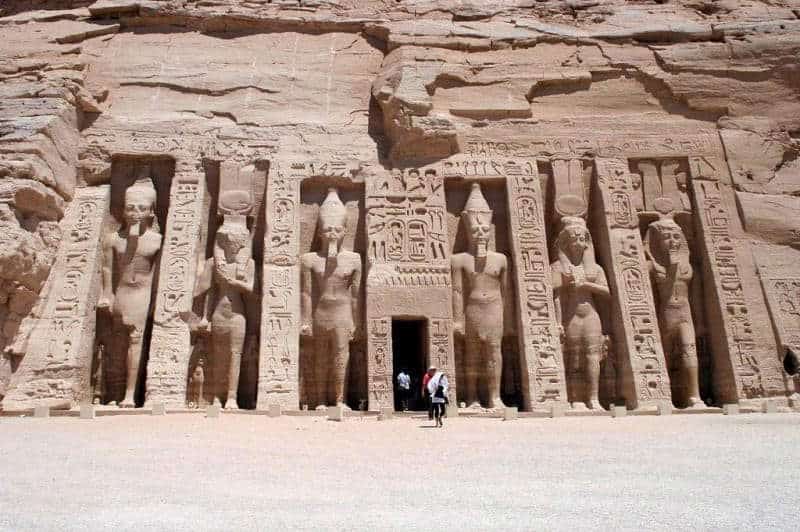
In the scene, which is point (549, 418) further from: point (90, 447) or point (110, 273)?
point (110, 273)

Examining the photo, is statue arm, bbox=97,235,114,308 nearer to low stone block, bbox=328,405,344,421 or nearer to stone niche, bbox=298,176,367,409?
stone niche, bbox=298,176,367,409

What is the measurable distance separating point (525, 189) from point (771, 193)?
14.2ft

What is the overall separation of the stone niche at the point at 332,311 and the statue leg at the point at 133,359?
2.44 meters

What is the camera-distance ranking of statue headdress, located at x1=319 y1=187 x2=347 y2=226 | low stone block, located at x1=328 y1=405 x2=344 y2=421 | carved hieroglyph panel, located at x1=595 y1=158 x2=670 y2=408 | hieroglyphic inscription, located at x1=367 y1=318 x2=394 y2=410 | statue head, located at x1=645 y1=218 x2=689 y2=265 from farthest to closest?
statue head, located at x1=645 y1=218 x2=689 y2=265 < statue headdress, located at x1=319 y1=187 x2=347 y2=226 < carved hieroglyph panel, located at x1=595 y1=158 x2=670 y2=408 < hieroglyphic inscription, located at x1=367 y1=318 x2=394 y2=410 < low stone block, located at x1=328 y1=405 x2=344 y2=421

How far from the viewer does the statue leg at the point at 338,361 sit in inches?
415

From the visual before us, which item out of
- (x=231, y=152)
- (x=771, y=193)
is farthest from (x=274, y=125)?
(x=771, y=193)

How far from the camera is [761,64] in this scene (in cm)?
1285

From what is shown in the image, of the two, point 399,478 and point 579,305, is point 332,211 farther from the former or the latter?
point 399,478

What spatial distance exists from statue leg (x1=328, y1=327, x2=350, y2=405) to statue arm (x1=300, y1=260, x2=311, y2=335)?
18.2 inches

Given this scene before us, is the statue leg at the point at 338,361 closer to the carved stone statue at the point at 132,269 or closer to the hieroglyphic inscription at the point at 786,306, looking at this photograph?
the carved stone statue at the point at 132,269

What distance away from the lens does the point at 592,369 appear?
10.8 metres

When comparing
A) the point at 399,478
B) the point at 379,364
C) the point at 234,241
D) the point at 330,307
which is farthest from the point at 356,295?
the point at 399,478

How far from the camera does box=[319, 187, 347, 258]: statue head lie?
11.1 metres

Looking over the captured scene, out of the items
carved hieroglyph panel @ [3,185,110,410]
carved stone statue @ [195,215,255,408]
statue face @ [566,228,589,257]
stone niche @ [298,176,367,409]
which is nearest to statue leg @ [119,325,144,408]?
carved hieroglyph panel @ [3,185,110,410]
